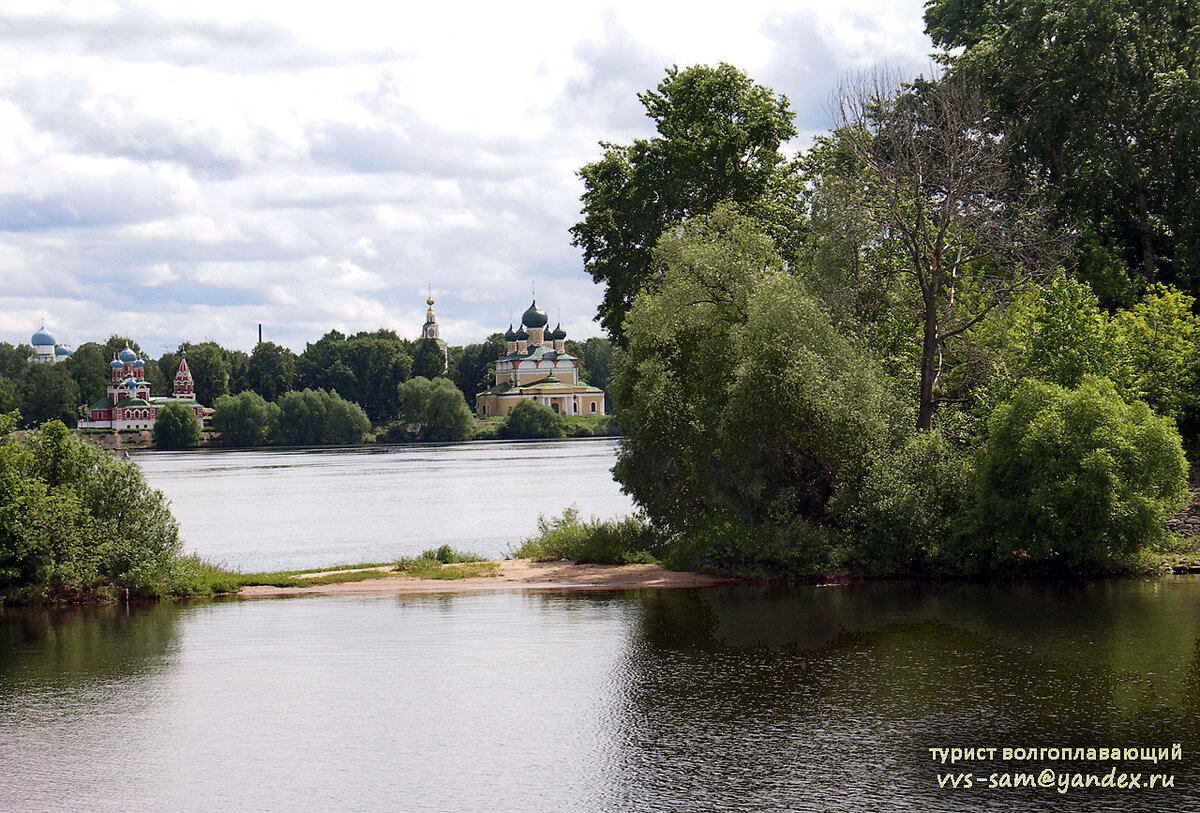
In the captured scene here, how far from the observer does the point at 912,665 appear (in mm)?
22719

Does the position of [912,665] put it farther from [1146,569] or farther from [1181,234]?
[1181,234]

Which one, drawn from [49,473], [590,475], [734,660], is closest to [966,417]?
[734,660]

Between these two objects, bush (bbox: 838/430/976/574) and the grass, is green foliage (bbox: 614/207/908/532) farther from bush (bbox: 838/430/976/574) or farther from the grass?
the grass

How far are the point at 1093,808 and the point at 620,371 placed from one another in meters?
27.2

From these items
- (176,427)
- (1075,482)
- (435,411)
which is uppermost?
(435,411)

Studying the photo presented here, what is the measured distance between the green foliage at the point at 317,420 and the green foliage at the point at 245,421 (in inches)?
61.4

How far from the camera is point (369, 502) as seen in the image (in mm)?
72688

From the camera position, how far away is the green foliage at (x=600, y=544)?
3938cm

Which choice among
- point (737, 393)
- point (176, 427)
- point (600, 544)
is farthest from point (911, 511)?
point (176, 427)

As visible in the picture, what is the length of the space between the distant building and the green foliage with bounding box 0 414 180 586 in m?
152

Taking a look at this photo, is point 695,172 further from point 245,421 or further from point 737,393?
point 245,421

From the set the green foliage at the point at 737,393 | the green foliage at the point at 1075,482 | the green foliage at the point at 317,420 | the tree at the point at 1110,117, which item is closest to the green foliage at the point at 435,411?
the green foliage at the point at 317,420

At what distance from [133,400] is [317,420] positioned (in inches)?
1498

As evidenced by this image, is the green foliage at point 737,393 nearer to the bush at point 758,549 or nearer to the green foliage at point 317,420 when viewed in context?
the bush at point 758,549
